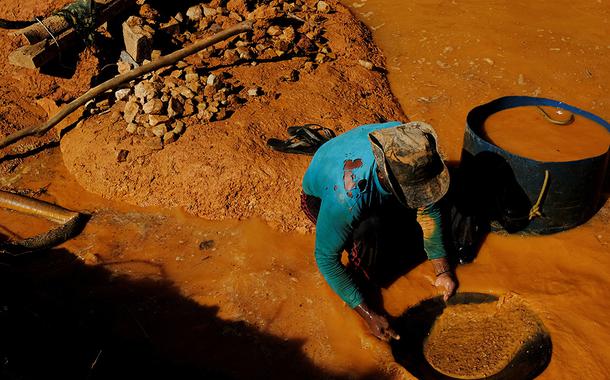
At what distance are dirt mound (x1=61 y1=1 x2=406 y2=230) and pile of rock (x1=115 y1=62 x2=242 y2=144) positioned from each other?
0.27ft

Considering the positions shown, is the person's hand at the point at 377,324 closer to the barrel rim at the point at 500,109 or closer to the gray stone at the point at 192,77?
the barrel rim at the point at 500,109

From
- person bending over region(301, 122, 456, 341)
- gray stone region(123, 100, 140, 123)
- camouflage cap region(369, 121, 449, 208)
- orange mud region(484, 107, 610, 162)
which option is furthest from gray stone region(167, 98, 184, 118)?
orange mud region(484, 107, 610, 162)

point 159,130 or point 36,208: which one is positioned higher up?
point 159,130

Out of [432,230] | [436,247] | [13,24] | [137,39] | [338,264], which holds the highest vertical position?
[13,24]

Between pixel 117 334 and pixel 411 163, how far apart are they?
199 centimetres

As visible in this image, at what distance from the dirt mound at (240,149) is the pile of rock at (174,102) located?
0.08 metres

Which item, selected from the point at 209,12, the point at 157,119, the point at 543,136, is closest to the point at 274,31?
the point at 209,12

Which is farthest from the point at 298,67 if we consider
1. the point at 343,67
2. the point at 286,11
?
the point at 286,11

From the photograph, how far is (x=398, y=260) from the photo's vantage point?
3734 millimetres

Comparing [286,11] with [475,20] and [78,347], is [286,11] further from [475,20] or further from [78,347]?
[78,347]

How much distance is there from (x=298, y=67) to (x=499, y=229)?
8.13ft

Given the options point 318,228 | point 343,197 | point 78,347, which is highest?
point 343,197

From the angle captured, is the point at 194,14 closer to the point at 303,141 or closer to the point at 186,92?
the point at 186,92

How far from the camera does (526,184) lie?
3.49 meters
